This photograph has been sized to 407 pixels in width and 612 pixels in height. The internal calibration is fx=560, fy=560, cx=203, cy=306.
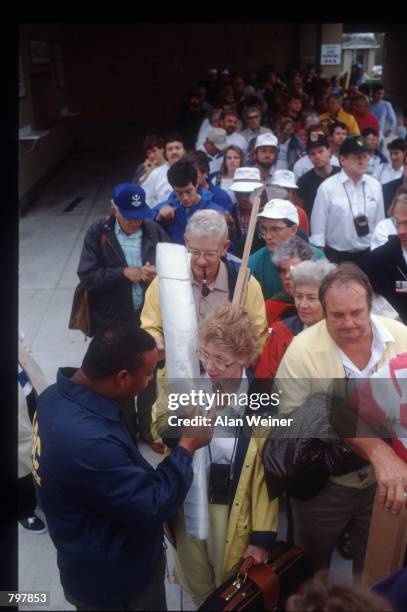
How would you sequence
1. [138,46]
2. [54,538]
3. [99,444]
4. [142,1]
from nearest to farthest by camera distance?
[99,444]
[54,538]
[142,1]
[138,46]

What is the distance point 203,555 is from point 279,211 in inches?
43.6

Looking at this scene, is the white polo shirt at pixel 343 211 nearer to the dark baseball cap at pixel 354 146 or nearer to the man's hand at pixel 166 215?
the dark baseball cap at pixel 354 146

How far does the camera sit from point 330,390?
126 cm

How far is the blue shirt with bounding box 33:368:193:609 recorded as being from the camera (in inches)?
39.2

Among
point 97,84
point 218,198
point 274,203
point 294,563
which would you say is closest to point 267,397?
point 294,563

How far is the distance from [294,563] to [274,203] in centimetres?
114

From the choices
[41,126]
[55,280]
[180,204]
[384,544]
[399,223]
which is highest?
[399,223]

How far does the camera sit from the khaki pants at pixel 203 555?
4.17 feet

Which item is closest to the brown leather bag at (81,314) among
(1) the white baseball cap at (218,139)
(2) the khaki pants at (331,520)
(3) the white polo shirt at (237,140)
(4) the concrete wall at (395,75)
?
(2) the khaki pants at (331,520)

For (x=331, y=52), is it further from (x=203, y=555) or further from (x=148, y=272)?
(x=203, y=555)

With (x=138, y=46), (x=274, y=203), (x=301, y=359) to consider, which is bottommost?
(x=301, y=359)

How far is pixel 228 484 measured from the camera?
4.12ft

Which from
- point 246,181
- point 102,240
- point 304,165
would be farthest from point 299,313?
point 304,165

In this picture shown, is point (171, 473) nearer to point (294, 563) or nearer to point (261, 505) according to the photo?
point (261, 505)
